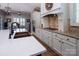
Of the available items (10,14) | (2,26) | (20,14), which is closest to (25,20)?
(20,14)

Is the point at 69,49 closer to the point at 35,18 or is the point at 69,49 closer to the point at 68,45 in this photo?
the point at 68,45

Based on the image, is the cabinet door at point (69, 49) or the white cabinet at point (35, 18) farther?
the white cabinet at point (35, 18)

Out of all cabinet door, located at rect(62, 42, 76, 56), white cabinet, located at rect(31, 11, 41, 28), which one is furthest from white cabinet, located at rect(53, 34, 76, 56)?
white cabinet, located at rect(31, 11, 41, 28)

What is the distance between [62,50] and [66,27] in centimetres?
63

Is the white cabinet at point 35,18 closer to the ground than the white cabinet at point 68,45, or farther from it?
farther from it

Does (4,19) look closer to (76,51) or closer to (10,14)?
(10,14)

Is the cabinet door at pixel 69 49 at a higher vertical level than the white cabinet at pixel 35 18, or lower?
lower

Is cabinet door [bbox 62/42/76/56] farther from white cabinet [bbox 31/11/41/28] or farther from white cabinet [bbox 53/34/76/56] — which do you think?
white cabinet [bbox 31/11/41/28]

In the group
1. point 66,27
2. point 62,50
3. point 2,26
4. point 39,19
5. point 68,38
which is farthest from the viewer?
point 39,19

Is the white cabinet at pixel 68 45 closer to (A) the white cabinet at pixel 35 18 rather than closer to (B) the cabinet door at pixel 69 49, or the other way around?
(B) the cabinet door at pixel 69 49

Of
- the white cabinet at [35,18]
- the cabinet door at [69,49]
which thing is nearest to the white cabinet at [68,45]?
the cabinet door at [69,49]

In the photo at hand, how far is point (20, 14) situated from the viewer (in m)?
1.91

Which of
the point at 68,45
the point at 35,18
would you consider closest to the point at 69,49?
the point at 68,45

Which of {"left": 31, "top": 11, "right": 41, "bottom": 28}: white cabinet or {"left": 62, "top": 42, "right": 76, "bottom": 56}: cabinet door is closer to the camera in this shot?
{"left": 62, "top": 42, "right": 76, "bottom": 56}: cabinet door
